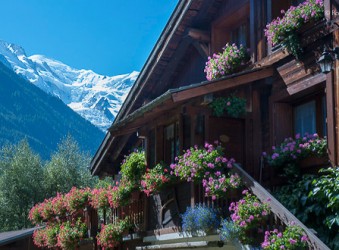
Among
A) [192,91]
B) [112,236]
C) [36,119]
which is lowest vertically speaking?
[112,236]

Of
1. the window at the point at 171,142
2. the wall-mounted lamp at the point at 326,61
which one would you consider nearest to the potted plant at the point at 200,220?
the window at the point at 171,142

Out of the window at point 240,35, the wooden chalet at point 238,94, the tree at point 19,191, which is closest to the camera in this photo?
the wooden chalet at point 238,94

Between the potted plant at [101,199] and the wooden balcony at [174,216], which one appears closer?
the wooden balcony at [174,216]

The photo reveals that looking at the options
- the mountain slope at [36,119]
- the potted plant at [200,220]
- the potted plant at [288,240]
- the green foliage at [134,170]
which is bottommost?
the potted plant at [288,240]

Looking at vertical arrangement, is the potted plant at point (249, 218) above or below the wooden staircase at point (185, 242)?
above

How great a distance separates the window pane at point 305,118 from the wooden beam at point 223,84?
884mm

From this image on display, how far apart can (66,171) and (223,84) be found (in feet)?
83.7

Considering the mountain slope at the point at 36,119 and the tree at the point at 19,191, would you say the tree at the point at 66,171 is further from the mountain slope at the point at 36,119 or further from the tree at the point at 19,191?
the mountain slope at the point at 36,119

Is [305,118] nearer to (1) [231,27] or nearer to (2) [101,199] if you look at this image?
(1) [231,27]

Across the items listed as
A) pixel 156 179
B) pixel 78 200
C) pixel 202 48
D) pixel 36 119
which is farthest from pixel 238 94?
pixel 36 119

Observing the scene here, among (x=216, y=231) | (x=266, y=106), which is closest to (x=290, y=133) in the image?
(x=266, y=106)

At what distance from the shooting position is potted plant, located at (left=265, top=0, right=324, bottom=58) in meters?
10.6

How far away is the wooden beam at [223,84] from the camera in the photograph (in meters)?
11.1

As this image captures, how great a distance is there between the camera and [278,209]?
357 inches
